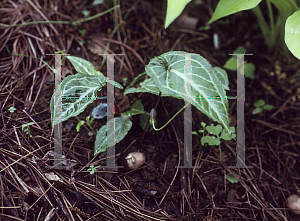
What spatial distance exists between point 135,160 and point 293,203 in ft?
2.52

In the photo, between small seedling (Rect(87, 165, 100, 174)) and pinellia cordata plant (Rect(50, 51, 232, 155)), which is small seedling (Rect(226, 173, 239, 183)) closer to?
pinellia cordata plant (Rect(50, 51, 232, 155))

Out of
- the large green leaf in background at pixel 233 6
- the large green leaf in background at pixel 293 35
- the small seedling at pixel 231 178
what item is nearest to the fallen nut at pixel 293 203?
the small seedling at pixel 231 178

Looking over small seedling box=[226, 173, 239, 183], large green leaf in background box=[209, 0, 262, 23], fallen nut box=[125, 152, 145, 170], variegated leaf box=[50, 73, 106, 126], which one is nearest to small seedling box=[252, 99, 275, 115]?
small seedling box=[226, 173, 239, 183]

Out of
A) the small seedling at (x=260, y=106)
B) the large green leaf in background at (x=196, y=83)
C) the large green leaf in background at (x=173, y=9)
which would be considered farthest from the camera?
the small seedling at (x=260, y=106)

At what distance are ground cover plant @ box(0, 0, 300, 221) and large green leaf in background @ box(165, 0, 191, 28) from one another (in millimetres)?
132

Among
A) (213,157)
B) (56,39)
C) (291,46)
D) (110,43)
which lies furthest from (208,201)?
(56,39)

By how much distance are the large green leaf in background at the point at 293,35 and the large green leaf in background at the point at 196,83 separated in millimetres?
378

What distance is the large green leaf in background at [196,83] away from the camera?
2.68 feet

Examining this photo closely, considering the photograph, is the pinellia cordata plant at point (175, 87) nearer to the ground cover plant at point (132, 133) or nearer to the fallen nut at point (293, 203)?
the ground cover plant at point (132, 133)

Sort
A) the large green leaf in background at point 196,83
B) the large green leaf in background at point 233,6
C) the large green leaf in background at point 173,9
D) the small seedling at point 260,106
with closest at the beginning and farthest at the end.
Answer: the large green leaf in background at point 196,83 → the large green leaf in background at point 173,9 → the large green leaf in background at point 233,6 → the small seedling at point 260,106

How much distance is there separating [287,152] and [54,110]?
3.99 feet

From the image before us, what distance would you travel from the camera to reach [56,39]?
1.41 m

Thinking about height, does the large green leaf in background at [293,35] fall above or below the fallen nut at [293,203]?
above

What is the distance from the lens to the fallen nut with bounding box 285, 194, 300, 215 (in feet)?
3.50
